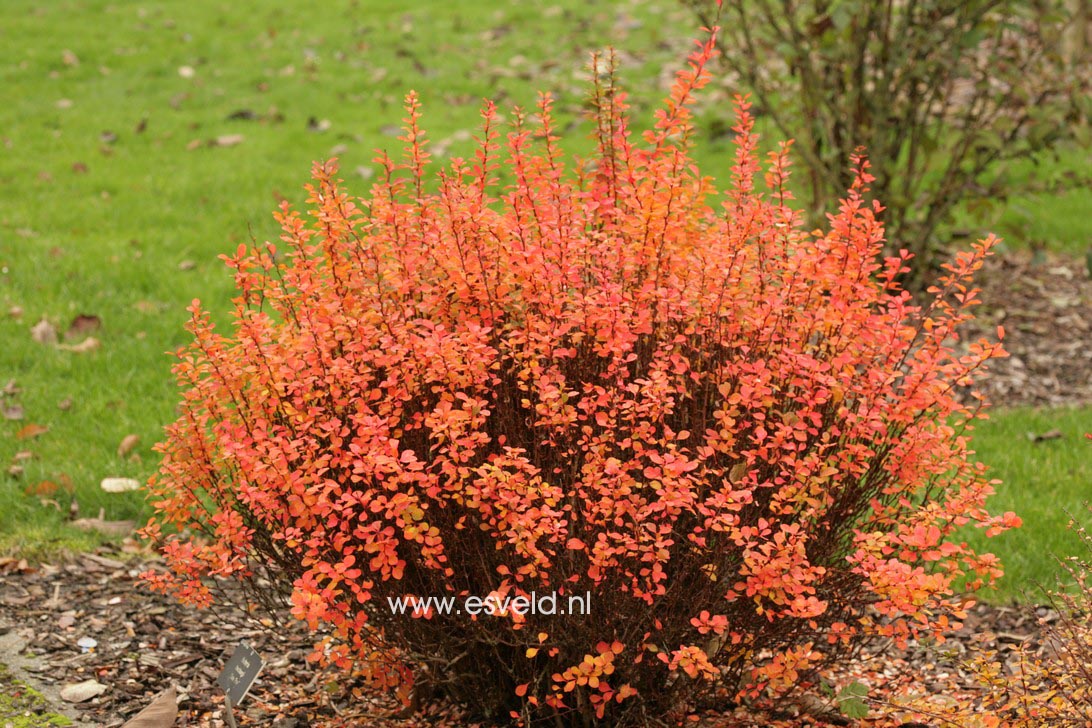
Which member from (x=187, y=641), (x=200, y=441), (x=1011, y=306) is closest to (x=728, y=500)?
(x=200, y=441)

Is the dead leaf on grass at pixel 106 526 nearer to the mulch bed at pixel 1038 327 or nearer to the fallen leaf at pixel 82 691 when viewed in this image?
the fallen leaf at pixel 82 691

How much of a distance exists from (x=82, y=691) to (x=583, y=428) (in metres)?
1.88

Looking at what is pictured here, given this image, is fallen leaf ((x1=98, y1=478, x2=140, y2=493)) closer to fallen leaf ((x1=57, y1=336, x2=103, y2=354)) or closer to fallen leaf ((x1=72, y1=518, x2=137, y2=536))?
fallen leaf ((x1=72, y1=518, x2=137, y2=536))

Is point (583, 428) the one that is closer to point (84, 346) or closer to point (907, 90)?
point (84, 346)

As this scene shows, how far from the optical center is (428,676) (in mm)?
3361

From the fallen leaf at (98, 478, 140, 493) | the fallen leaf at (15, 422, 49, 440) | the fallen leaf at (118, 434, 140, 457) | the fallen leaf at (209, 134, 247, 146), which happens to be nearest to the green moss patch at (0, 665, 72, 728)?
the fallen leaf at (98, 478, 140, 493)

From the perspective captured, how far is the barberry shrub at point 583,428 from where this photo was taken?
2924 millimetres

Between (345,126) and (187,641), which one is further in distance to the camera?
(345,126)

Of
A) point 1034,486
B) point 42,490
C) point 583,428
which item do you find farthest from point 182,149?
point 583,428

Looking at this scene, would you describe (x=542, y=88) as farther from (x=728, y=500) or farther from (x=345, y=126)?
(x=728, y=500)

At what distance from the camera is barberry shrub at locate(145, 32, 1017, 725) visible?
2924mm

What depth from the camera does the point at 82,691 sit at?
356 centimetres

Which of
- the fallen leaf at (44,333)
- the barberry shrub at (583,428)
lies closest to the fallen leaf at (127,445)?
the fallen leaf at (44,333)

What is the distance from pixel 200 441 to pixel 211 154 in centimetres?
618
